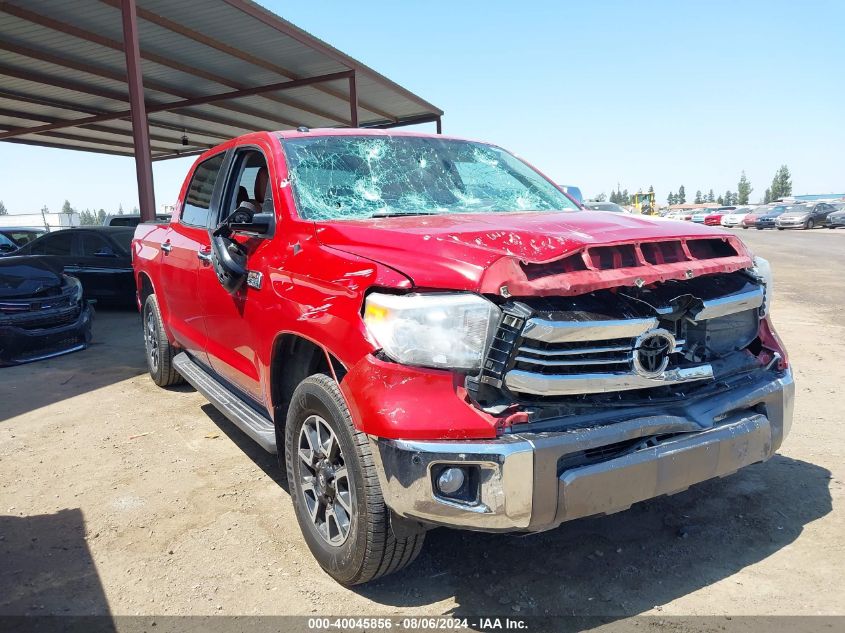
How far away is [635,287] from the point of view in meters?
2.35

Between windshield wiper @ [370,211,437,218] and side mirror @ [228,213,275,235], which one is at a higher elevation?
windshield wiper @ [370,211,437,218]

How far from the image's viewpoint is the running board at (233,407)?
10.6 feet

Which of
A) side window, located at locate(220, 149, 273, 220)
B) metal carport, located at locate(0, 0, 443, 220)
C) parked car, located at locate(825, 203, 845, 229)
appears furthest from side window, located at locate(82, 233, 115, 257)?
parked car, located at locate(825, 203, 845, 229)

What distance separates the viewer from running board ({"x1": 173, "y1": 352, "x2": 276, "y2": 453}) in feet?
10.6

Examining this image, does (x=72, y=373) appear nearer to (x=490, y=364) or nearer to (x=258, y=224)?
(x=258, y=224)

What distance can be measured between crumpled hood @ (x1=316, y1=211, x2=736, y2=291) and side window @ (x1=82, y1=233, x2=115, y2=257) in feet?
28.8

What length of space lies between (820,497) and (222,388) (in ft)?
11.4

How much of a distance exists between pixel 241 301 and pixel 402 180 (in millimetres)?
1096

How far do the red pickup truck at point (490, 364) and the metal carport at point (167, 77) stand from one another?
25.1 feet

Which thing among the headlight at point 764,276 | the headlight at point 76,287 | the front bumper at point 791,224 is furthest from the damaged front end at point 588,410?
the front bumper at point 791,224

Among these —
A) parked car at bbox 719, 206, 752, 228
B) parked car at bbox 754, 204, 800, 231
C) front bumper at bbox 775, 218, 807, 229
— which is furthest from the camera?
parked car at bbox 719, 206, 752, 228

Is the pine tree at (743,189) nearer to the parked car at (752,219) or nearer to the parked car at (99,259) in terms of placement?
→ the parked car at (752,219)

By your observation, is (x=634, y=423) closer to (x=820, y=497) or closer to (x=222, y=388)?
(x=820, y=497)

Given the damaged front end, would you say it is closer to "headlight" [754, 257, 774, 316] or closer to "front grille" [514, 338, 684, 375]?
"front grille" [514, 338, 684, 375]
